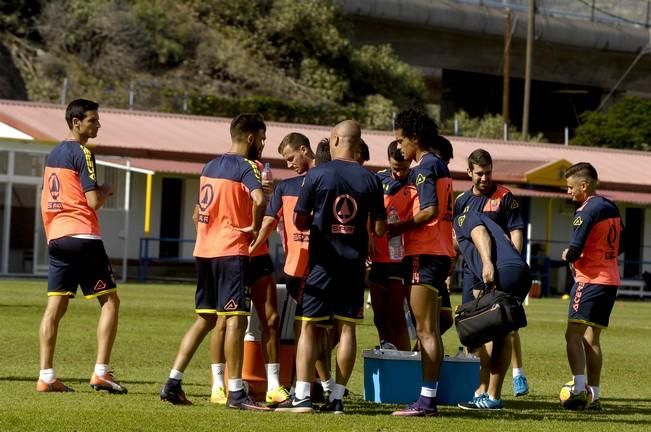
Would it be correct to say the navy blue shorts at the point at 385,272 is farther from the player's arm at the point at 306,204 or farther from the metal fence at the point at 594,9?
the metal fence at the point at 594,9

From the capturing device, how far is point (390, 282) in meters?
12.0

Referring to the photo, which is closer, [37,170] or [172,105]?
[37,170]

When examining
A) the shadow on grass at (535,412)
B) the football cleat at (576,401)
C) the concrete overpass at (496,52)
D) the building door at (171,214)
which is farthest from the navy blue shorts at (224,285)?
the concrete overpass at (496,52)

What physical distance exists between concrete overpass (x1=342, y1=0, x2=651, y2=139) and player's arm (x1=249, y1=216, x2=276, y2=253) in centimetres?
4801

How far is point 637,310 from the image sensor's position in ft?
106

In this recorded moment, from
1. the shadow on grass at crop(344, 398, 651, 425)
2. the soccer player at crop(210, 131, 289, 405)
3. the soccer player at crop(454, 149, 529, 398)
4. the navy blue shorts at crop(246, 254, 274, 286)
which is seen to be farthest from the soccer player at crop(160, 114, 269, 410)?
the soccer player at crop(454, 149, 529, 398)

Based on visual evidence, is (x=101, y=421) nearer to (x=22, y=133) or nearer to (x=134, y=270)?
(x=22, y=133)

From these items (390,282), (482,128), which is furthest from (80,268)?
(482,128)

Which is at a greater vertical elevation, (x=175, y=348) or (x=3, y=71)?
(x=3, y=71)

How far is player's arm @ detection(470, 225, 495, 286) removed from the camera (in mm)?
11320

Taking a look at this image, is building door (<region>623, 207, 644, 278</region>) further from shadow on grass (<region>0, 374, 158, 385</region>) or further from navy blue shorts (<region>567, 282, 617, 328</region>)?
shadow on grass (<region>0, 374, 158, 385</region>)

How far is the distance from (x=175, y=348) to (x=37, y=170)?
18.3m

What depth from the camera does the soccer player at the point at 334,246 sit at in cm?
1039

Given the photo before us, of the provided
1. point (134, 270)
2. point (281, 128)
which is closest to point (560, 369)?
point (134, 270)
